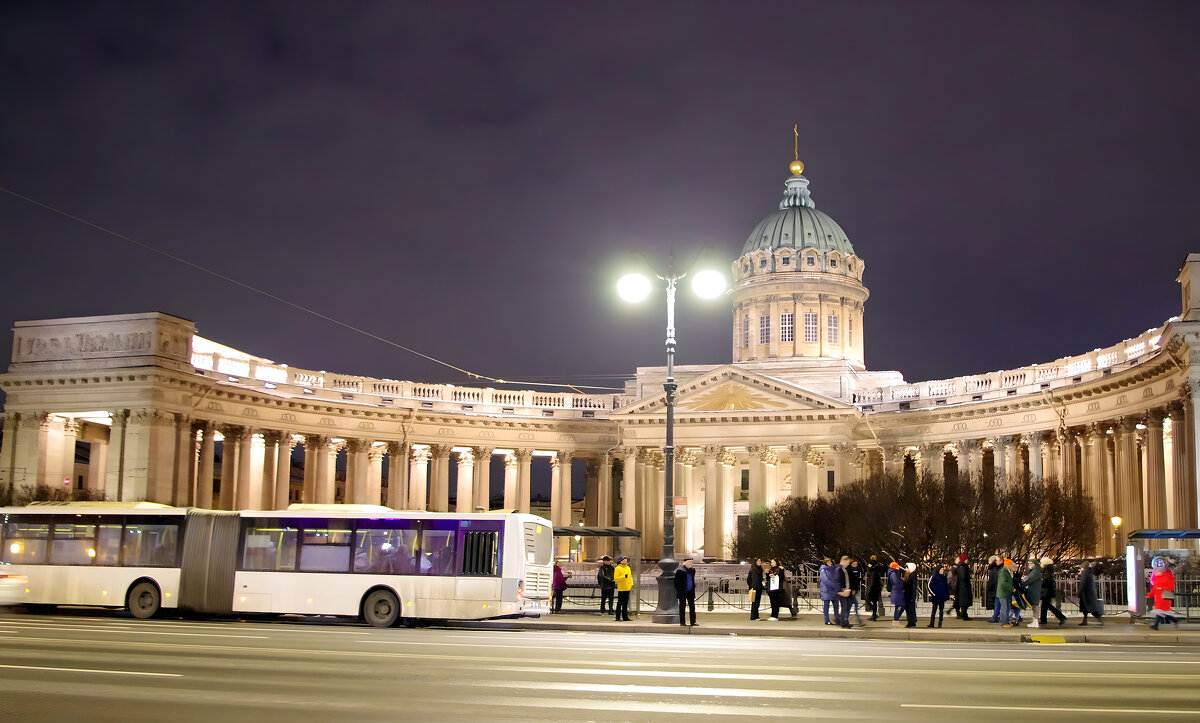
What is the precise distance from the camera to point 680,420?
82.6 metres

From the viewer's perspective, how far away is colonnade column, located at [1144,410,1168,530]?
5834 centimetres

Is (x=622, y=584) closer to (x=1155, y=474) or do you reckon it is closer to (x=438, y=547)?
(x=438, y=547)

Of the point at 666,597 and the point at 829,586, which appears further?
the point at 666,597

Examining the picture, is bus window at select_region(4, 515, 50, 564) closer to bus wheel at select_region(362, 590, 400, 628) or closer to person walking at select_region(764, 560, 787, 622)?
bus wheel at select_region(362, 590, 400, 628)

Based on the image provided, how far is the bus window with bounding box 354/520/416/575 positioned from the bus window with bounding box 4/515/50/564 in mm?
9459

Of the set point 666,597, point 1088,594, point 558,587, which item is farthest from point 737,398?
point 1088,594

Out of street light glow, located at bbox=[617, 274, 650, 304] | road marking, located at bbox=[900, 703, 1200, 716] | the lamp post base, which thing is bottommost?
road marking, located at bbox=[900, 703, 1200, 716]

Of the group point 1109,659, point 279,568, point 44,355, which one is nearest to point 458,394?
point 44,355

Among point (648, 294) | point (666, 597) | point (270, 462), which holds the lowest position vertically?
point (666, 597)

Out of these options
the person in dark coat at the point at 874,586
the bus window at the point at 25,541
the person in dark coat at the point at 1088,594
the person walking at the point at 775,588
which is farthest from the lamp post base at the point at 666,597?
the bus window at the point at 25,541

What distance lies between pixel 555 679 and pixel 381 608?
16569 mm

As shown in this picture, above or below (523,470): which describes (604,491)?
below

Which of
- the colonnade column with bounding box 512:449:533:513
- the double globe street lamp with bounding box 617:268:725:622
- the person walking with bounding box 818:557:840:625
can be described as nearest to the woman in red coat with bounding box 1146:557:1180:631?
the person walking with bounding box 818:557:840:625

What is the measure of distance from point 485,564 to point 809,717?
20318mm
